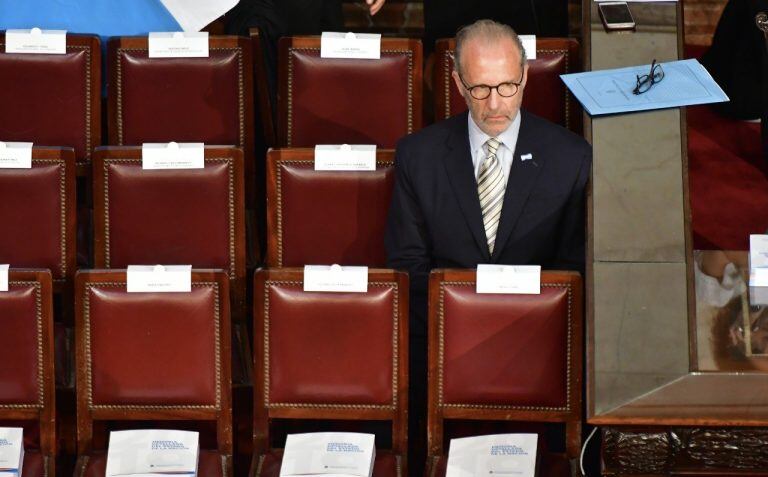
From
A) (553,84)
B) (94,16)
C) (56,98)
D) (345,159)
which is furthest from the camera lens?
(94,16)

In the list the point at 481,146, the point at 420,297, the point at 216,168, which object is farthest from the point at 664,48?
the point at 216,168

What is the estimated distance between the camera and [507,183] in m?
2.47

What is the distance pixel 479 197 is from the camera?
2.50m

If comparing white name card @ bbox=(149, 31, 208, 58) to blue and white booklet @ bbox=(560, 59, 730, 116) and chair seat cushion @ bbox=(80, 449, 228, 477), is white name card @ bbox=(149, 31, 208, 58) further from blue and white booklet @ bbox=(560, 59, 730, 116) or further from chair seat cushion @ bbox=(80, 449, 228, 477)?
chair seat cushion @ bbox=(80, 449, 228, 477)

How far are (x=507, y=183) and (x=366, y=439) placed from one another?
59 centimetres

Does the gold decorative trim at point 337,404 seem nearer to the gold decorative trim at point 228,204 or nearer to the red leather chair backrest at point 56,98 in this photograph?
the gold decorative trim at point 228,204

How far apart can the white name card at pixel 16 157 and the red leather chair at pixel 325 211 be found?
1.65ft

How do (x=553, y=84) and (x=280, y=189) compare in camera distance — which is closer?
(x=280, y=189)

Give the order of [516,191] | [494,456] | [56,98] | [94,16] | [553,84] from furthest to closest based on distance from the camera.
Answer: [94,16]
[56,98]
[553,84]
[516,191]
[494,456]

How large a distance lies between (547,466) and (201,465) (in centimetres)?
63

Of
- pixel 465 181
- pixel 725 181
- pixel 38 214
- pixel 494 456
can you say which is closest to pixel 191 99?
pixel 38 214

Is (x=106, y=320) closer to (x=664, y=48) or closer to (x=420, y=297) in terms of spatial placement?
(x=420, y=297)

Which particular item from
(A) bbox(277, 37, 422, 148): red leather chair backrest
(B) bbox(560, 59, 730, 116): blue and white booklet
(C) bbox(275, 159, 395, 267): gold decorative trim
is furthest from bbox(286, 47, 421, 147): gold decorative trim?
(B) bbox(560, 59, 730, 116): blue and white booklet

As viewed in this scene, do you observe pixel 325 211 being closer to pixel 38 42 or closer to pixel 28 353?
pixel 28 353
